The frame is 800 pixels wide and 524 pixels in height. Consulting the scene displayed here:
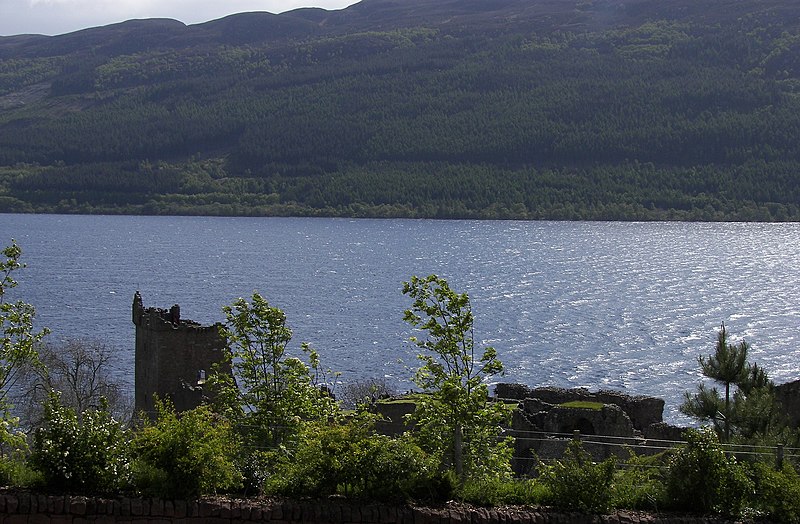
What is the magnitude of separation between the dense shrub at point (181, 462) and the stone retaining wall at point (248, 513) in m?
0.27

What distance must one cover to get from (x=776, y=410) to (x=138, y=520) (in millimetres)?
24625

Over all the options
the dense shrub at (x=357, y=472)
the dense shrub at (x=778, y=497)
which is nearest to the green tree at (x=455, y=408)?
the dense shrub at (x=357, y=472)

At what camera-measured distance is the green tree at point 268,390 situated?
24.8 metres

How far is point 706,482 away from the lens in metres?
19.3

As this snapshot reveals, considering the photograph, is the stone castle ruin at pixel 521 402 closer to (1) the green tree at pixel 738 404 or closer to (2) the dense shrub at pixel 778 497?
(1) the green tree at pixel 738 404

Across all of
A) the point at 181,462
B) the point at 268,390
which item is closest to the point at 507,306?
the point at 268,390

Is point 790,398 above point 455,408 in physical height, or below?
below

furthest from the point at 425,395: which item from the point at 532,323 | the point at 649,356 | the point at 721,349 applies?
the point at 532,323

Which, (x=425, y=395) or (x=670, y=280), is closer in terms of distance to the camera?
(x=425, y=395)

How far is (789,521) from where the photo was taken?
19188 millimetres

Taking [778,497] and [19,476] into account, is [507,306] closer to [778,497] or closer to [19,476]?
[778,497]

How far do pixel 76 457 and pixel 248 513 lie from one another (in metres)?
2.86

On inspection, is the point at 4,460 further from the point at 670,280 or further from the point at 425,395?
the point at 670,280

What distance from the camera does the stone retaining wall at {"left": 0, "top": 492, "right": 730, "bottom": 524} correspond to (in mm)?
17688
